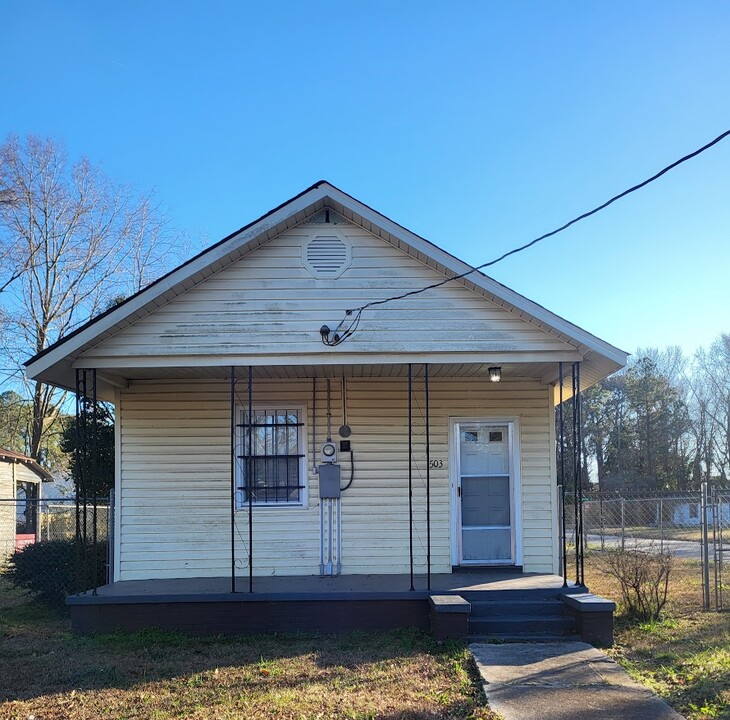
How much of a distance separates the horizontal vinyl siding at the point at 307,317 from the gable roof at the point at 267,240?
4.2 inches

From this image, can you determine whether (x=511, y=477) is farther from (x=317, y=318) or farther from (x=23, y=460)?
(x=23, y=460)

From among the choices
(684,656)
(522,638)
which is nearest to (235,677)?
(522,638)

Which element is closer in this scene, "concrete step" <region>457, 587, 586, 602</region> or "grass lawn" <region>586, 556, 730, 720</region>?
"grass lawn" <region>586, 556, 730, 720</region>

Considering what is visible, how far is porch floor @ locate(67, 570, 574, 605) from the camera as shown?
818cm

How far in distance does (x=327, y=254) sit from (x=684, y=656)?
220 inches

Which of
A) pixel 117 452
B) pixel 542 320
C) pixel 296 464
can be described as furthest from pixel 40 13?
pixel 542 320

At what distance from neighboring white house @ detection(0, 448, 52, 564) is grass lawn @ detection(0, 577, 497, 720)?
11278mm

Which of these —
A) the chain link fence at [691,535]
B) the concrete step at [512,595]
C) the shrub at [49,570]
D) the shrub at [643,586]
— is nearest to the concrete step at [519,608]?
the concrete step at [512,595]

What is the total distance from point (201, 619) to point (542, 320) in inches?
200

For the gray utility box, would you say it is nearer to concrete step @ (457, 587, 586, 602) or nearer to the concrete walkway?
concrete step @ (457, 587, 586, 602)

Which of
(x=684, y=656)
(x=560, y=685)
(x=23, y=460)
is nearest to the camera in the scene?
(x=560, y=685)

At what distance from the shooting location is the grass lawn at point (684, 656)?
558 cm

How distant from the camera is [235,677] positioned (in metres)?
6.45

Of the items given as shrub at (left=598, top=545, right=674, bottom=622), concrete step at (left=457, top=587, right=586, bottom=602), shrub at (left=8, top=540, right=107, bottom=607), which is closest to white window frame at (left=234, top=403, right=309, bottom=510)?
shrub at (left=8, top=540, right=107, bottom=607)
